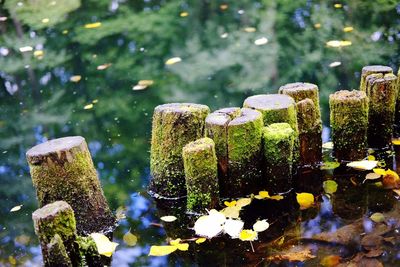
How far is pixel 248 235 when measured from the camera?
388 centimetres

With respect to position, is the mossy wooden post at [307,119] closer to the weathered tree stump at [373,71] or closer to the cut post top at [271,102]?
the cut post top at [271,102]

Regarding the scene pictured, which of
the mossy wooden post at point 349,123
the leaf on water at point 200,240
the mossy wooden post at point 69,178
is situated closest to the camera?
the mossy wooden post at point 69,178

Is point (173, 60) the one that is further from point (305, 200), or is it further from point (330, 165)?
point (305, 200)

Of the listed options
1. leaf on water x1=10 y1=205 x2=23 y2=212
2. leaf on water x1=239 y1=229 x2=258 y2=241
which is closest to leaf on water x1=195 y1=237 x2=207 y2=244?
leaf on water x1=239 y1=229 x2=258 y2=241

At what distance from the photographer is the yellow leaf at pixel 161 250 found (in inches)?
153

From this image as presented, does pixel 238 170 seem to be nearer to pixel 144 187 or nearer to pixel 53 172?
pixel 144 187

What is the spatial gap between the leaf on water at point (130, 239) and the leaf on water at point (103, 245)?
19cm

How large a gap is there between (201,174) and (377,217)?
52.2 inches

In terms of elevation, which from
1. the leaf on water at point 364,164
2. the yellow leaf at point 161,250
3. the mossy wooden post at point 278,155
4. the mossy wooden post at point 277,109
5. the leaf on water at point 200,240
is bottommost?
the yellow leaf at point 161,250

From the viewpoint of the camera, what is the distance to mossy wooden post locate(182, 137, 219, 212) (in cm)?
388

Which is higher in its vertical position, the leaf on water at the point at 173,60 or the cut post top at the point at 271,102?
the cut post top at the point at 271,102

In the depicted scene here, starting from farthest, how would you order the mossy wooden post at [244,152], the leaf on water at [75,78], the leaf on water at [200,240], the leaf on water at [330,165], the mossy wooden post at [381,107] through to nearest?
the leaf on water at [75,78]
the leaf on water at [330,165]
the mossy wooden post at [381,107]
the mossy wooden post at [244,152]
the leaf on water at [200,240]

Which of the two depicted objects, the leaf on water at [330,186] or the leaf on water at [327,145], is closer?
the leaf on water at [330,186]

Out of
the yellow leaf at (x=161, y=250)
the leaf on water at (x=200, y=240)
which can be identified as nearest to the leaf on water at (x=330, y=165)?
the leaf on water at (x=200, y=240)
